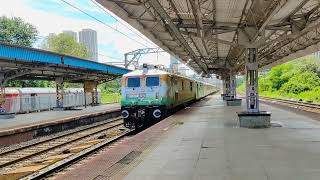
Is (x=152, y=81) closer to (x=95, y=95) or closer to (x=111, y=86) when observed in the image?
(x=95, y=95)

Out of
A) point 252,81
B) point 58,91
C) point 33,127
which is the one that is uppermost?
point 252,81

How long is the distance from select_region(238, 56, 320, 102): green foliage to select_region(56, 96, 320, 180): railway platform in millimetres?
42527

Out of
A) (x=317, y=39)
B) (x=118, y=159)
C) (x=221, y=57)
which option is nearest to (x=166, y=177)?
(x=118, y=159)

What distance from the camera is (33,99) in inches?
1430

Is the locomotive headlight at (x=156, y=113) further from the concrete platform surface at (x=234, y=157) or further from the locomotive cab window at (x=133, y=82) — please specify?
the concrete platform surface at (x=234, y=157)

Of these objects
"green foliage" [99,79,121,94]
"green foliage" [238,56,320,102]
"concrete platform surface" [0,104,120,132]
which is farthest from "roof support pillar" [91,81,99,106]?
"green foliage" [99,79,121,94]

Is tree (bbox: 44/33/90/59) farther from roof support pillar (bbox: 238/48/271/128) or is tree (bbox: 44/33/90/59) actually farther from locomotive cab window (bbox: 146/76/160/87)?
roof support pillar (bbox: 238/48/271/128)

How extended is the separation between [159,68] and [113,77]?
23338 millimetres

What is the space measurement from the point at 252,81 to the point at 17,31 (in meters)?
55.9

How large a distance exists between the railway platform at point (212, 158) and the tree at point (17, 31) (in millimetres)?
56213

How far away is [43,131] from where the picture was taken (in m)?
21.2

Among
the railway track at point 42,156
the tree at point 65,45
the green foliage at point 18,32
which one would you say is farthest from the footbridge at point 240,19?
the tree at point 65,45

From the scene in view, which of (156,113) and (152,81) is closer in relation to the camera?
(156,113)

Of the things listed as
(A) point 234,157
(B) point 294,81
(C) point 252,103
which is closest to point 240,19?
(C) point 252,103
